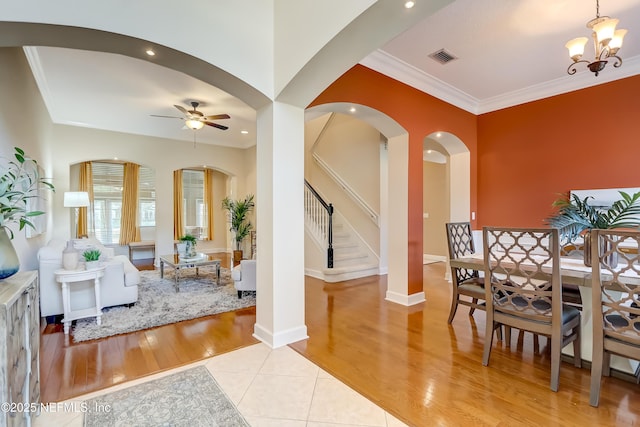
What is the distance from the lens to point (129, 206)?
835 cm

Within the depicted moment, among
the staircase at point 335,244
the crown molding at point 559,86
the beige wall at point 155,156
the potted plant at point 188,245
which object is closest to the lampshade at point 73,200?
the beige wall at point 155,156

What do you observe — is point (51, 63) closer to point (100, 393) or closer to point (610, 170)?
point (100, 393)

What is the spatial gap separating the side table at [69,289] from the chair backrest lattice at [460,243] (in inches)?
Answer: 158

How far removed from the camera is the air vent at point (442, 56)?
3.54 m

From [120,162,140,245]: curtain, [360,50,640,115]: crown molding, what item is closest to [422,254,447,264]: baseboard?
[360,50,640,115]: crown molding

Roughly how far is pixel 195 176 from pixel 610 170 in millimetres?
9704

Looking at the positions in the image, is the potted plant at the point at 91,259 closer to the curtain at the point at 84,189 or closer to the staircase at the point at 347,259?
the staircase at the point at 347,259

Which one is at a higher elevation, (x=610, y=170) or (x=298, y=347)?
(x=610, y=170)

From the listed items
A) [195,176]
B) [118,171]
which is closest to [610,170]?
[195,176]

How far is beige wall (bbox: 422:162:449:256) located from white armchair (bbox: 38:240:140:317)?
6.59 meters

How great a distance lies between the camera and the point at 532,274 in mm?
2197

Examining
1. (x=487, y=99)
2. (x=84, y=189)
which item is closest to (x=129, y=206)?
(x=84, y=189)

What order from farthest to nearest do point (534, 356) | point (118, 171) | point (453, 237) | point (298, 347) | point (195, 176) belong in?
point (195, 176) → point (118, 171) → point (453, 237) → point (298, 347) → point (534, 356)

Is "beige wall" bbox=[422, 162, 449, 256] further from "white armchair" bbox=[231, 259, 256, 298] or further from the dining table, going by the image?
"white armchair" bbox=[231, 259, 256, 298]
